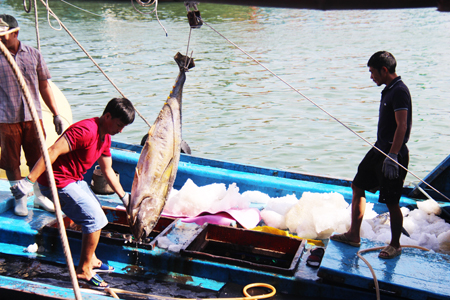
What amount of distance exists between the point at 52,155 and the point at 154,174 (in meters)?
0.78

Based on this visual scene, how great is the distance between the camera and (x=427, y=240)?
4.27 metres

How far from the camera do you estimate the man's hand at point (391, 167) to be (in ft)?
11.9

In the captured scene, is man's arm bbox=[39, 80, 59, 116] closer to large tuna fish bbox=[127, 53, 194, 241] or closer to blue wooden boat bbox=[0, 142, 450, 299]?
blue wooden boat bbox=[0, 142, 450, 299]

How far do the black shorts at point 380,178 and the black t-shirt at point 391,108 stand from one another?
0.11 meters

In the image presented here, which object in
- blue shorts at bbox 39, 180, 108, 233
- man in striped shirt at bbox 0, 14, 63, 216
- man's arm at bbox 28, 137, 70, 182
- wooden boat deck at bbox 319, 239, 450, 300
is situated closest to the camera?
wooden boat deck at bbox 319, 239, 450, 300

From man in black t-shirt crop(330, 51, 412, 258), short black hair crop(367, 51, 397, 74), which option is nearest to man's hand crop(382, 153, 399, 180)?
man in black t-shirt crop(330, 51, 412, 258)

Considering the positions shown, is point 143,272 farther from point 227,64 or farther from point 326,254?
point 227,64

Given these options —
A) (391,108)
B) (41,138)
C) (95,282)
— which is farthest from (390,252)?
(41,138)

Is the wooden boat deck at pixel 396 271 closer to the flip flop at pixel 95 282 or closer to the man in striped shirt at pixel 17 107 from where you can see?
the flip flop at pixel 95 282

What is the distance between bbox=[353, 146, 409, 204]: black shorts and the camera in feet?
12.1

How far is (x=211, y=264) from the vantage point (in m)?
3.86

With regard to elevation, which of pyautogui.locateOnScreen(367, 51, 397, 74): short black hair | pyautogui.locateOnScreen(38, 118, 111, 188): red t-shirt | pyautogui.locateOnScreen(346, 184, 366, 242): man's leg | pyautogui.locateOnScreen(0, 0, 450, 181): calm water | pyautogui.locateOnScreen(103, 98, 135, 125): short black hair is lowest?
pyautogui.locateOnScreen(0, 0, 450, 181): calm water

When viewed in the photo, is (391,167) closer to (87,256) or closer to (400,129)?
(400,129)

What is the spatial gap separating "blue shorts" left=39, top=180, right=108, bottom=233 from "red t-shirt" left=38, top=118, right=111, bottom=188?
0.06 meters
